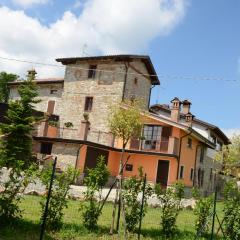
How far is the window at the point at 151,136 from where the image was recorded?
3122 centimetres

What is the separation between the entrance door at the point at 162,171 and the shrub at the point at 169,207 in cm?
1919

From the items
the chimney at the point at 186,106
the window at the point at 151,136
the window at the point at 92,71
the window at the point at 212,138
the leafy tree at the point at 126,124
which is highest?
the window at the point at 92,71

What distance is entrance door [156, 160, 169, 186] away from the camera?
31.2m

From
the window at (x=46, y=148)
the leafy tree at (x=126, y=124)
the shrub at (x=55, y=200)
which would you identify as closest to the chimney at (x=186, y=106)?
the window at (x=46, y=148)

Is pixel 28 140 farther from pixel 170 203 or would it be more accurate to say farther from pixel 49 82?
pixel 170 203

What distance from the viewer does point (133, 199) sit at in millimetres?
11477

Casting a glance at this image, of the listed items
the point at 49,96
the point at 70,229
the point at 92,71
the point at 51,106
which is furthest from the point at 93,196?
the point at 49,96

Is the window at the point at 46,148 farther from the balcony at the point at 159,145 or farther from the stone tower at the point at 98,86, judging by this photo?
the balcony at the point at 159,145

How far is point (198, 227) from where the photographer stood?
12.0 metres

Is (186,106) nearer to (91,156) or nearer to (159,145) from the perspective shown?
(159,145)

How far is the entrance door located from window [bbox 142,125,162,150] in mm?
1380

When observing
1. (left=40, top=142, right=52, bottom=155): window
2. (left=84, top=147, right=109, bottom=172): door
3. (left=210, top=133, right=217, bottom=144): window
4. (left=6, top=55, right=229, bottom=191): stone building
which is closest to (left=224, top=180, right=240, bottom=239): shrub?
(left=6, top=55, right=229, bottom=191): stone building

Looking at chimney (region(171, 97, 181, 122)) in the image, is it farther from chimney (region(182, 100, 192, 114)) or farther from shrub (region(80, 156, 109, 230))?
shrub (region(80, 156, 109, 230))

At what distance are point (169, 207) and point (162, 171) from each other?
1954cm
